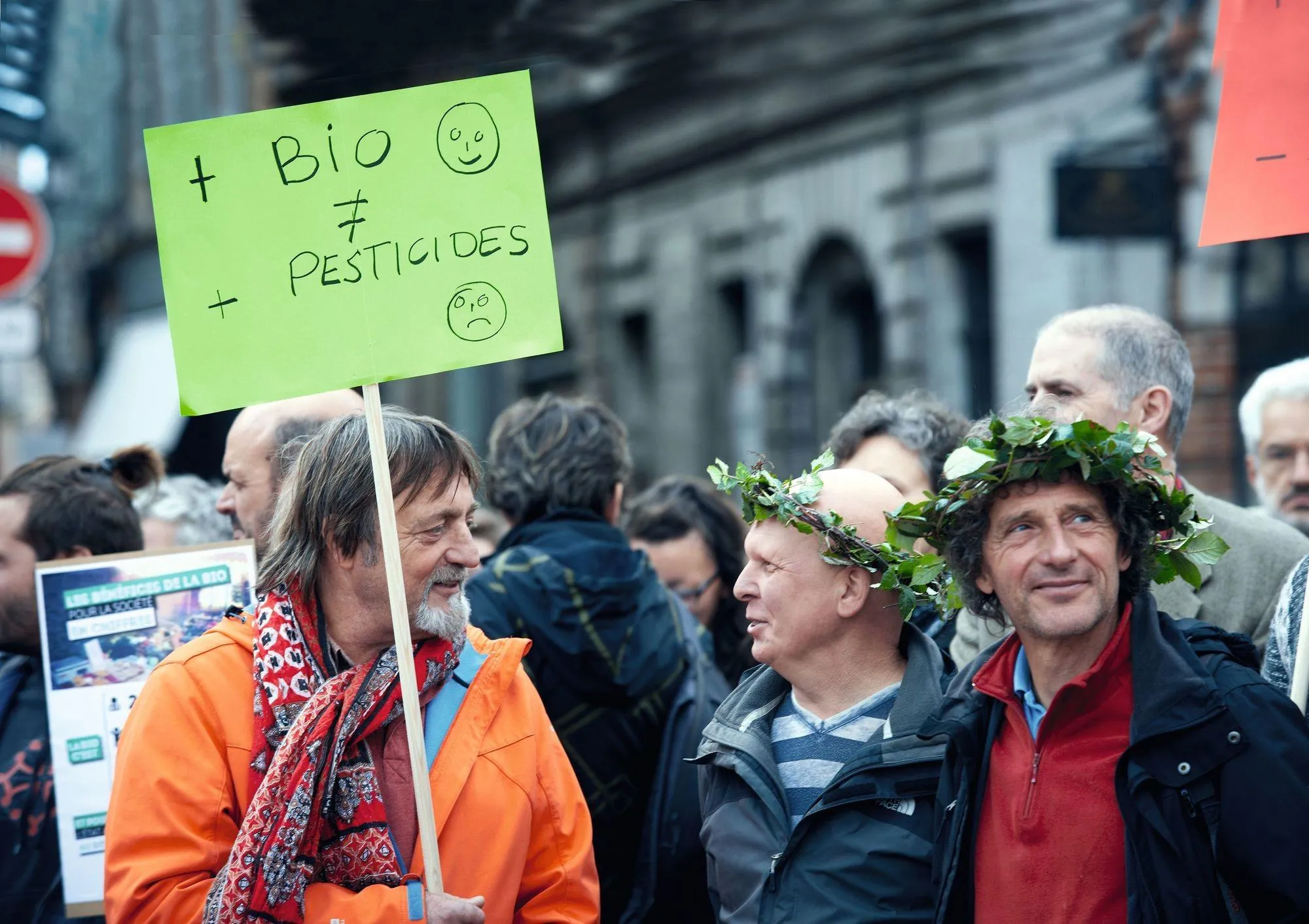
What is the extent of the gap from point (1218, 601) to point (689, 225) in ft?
30.8

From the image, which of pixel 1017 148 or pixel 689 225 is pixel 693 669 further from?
pixel 689 225

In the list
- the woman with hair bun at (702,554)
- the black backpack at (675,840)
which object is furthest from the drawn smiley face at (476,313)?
the woman with hair bun at (702,554)

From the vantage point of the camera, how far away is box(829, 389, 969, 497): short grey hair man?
415 centimetres

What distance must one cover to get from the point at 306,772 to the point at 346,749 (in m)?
0.12

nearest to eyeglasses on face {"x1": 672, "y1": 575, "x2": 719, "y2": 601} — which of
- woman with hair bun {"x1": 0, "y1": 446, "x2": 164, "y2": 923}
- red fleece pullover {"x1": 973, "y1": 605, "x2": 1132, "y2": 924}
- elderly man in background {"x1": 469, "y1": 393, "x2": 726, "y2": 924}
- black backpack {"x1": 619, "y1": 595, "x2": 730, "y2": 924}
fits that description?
elderly man in background {"x1": 469, "y1": 393, "x2": 726, "y2": 924}

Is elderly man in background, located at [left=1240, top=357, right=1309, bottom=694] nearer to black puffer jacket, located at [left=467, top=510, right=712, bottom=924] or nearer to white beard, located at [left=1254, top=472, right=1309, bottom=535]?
white beard, located at [left=1254, top=472, right=1309, bottom=535]

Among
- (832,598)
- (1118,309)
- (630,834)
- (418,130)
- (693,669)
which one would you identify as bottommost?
(630,834)

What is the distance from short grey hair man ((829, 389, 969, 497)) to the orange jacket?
141cm

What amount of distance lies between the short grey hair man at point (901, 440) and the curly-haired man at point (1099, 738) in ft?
3.77

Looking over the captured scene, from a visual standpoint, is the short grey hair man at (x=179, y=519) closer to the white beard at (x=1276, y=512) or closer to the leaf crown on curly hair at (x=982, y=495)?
the leaf crown on curly hair at (x=982, y=495)

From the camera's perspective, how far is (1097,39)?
885cm

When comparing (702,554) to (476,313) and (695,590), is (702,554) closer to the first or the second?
(695,590)

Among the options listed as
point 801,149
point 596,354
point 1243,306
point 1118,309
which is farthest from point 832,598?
point 596,354

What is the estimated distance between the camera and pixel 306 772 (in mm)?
2701
